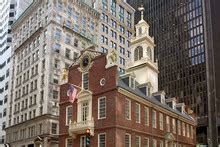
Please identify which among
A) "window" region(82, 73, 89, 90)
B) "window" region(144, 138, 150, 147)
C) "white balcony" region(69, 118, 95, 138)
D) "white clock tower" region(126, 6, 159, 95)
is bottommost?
"window" region(144, 138, 150, 147)

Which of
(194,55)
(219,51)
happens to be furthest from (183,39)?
(219,51)

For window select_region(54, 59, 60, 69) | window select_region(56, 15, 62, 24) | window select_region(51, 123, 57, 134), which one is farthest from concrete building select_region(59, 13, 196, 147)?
window select_region(56, 15, 62, 24)

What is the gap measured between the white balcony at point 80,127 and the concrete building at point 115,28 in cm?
4281

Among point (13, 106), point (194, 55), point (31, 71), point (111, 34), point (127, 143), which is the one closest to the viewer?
point (127, 143)

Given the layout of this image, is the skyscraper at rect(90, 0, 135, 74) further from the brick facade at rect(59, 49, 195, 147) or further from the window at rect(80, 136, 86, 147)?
the window at rect(80, 136, 86, 147)

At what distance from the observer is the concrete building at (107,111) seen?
39.8 metres

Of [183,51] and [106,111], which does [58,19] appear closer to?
[106,111]

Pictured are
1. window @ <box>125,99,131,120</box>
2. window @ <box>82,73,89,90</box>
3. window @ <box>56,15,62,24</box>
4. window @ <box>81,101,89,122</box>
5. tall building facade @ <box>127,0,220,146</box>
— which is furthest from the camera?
tall building facade @ <box>127,0,220,146</box>

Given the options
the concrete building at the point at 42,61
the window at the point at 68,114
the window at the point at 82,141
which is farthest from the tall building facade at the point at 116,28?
the window at the point at 82,141

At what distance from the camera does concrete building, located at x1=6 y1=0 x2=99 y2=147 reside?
66.4 meters

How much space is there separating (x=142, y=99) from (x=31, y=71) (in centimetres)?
3650

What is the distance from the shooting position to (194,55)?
12950cm

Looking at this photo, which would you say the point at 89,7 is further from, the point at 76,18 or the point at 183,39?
the point at 183,39

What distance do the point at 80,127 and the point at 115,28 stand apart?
54065 millimetres
